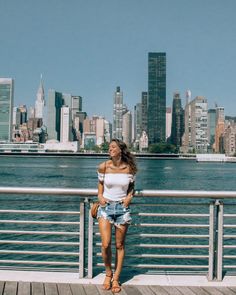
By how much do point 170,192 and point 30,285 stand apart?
6.87 feet

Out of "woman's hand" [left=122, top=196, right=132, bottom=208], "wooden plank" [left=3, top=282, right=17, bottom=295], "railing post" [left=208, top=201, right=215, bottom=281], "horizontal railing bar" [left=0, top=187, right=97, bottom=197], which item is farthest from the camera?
"railing post" [left=208, top=201, right=215, bottom=281]

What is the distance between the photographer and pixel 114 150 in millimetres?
5414

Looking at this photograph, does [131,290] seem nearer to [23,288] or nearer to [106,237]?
[106,237]

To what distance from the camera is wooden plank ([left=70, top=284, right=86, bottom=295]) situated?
204 inches

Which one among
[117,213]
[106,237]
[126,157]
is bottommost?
[106,237]

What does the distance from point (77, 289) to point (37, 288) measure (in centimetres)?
49

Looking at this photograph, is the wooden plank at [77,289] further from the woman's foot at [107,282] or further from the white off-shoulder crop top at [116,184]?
the white off-shoulder crop top at [116,184]

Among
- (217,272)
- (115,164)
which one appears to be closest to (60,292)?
(115,164)

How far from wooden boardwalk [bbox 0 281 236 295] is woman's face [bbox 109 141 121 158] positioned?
1.65m

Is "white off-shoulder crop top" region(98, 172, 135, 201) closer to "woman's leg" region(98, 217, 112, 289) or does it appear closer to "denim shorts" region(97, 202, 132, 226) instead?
"denim shorts" region(97, 202, 132, 226)

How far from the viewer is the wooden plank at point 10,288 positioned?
518 centimetres

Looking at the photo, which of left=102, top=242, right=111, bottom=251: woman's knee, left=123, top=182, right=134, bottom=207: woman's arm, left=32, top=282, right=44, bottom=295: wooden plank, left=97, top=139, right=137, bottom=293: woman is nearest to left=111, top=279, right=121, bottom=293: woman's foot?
left=97, top=139, right=137, bottom=293: woman

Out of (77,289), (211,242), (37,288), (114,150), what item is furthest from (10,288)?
(211,242)

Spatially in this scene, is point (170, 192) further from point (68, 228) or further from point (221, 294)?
point (68, 228)
